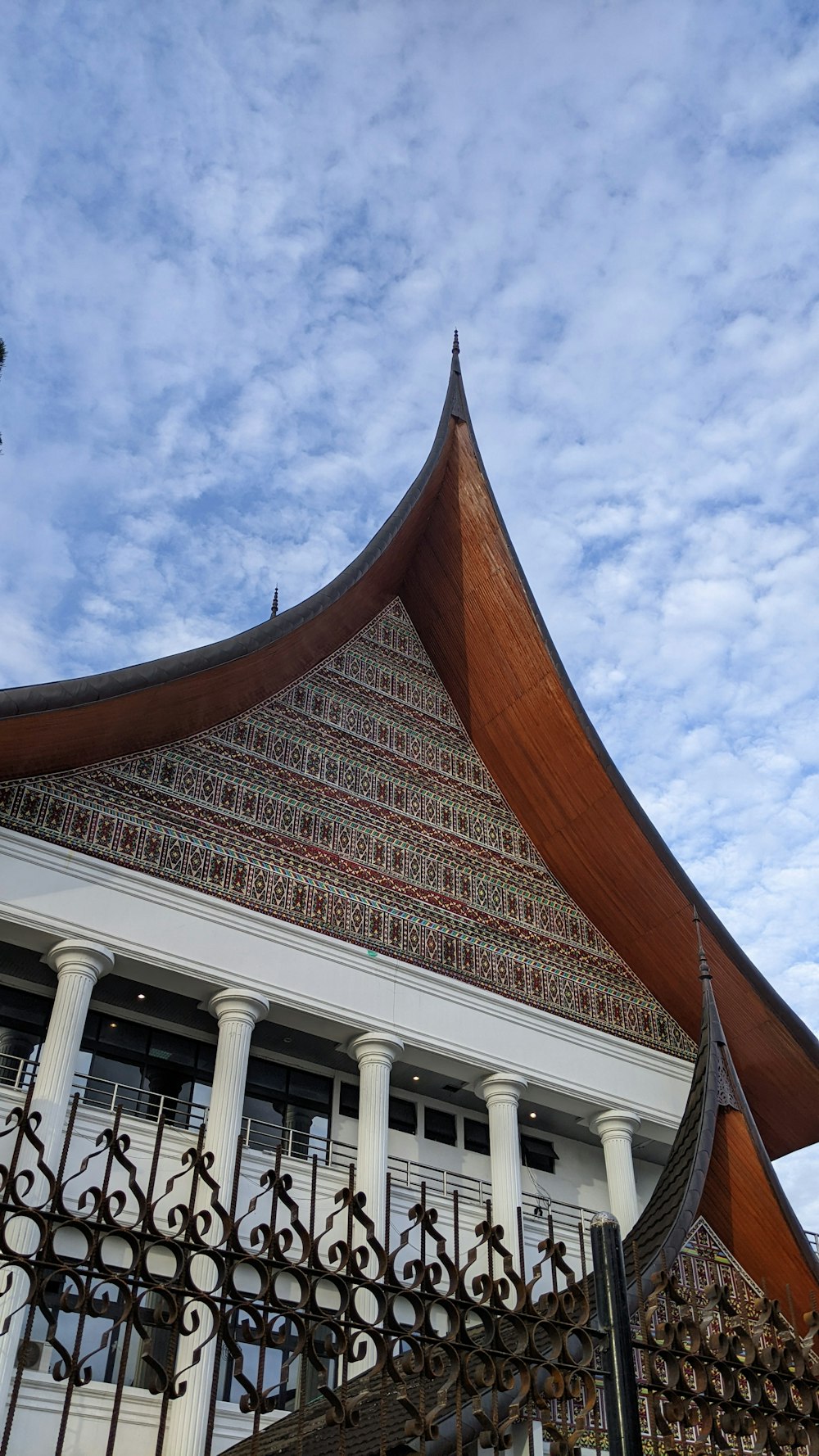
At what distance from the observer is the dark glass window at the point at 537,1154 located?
11797mm

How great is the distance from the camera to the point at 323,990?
32.8 feet

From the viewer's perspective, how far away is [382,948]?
34.2 ft

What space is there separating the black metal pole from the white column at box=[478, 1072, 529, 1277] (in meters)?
7.55

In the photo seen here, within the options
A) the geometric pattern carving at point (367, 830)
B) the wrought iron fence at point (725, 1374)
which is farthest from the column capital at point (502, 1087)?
the wrought iron fence at point (725, 1374)

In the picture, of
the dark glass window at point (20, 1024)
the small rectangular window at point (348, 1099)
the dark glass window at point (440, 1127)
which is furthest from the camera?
the dark glass window at point (440, 1127)

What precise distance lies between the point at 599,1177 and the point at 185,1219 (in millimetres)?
10572

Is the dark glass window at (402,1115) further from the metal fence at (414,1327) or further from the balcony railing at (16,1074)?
the metal fence at (414,1327)

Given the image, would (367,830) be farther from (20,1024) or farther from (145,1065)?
(20,1024)

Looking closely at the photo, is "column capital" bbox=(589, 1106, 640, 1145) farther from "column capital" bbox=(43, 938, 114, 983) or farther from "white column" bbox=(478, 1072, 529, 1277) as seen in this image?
"column capital" bbox=(43, 938, 114, 983)

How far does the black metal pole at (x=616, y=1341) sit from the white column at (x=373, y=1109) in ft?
22.3

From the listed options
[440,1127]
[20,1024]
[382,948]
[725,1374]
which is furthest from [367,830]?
[725,1374]

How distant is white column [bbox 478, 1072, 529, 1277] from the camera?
33.4 ft

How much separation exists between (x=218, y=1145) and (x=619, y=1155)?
3995 mm

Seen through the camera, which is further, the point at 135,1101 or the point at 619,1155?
the point at 619,1155
